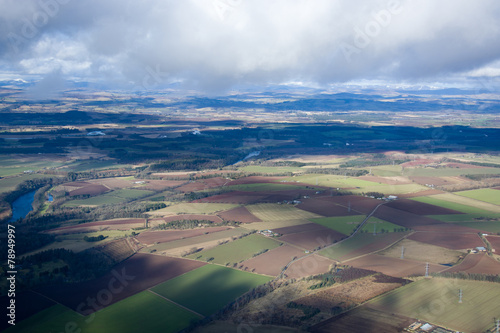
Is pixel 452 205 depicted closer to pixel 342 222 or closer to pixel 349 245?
pixel 342 222

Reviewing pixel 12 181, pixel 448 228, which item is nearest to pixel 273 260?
pixel 448 228

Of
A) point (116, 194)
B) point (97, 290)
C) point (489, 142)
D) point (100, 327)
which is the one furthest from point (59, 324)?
point (489, 142)

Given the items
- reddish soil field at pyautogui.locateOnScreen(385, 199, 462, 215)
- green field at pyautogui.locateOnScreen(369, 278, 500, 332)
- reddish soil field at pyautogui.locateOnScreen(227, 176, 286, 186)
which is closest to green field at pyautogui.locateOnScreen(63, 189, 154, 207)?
reddish soil field at pyautogui.locateOnScreen(227, 176, 286, 186)

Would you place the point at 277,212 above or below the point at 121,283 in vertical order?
above

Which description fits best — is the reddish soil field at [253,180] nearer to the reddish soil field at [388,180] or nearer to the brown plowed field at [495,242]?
the reddish soil field at [388,180]

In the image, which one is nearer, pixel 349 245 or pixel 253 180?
pixel 349 245

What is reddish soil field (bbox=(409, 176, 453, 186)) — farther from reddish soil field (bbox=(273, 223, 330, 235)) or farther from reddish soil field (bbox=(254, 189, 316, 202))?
reddish soil field (bbox=(273, 223, 330, 235))
